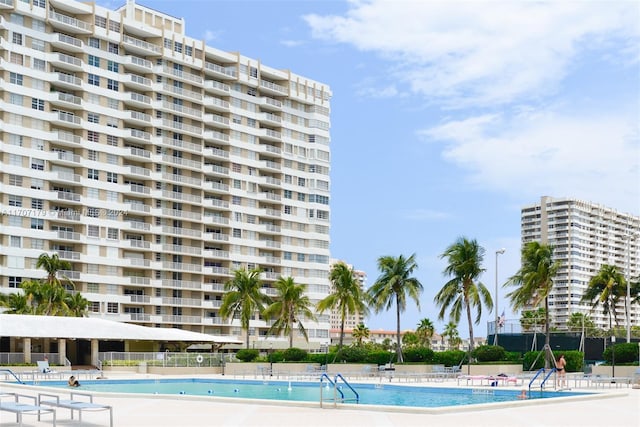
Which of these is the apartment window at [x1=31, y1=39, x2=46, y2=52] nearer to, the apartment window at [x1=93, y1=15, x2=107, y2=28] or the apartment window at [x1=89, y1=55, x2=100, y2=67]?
the apartment window at [x1=89, y1=55, x2=100, y2=67]

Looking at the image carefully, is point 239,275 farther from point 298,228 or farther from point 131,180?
point 298,228

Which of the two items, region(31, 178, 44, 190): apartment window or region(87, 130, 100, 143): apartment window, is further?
region(87, 130, 100, 143): apartment window

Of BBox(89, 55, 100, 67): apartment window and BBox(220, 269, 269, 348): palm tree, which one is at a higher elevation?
BBox(89, 55, 100, 67): apartment window

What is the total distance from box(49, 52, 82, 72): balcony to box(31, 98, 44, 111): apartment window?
164 inches

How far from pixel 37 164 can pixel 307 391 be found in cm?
5359

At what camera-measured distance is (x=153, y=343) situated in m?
83.8

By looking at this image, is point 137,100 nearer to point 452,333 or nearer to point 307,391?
point 307,391

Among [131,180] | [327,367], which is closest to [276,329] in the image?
[327,367]

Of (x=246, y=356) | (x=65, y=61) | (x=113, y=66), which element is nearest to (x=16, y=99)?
(x=65, y=61)

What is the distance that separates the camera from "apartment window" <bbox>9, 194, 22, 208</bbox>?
81188mm

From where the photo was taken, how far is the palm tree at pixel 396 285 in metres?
59.9

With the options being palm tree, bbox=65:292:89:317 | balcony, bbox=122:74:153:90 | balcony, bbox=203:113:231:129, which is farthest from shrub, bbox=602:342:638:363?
balcony, bbox=203:113:231:129

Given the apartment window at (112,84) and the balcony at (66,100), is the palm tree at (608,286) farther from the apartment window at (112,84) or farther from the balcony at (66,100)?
the balcony at (66,100)

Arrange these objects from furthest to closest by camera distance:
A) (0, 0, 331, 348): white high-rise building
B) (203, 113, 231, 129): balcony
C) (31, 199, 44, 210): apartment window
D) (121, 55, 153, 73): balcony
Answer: (203, 113, 231, 129): balcony < (121, 55, 153, 73): balcony < (0, 0, 331, 348): white high-rise building < (31, 199, 44, 210): apartment window
